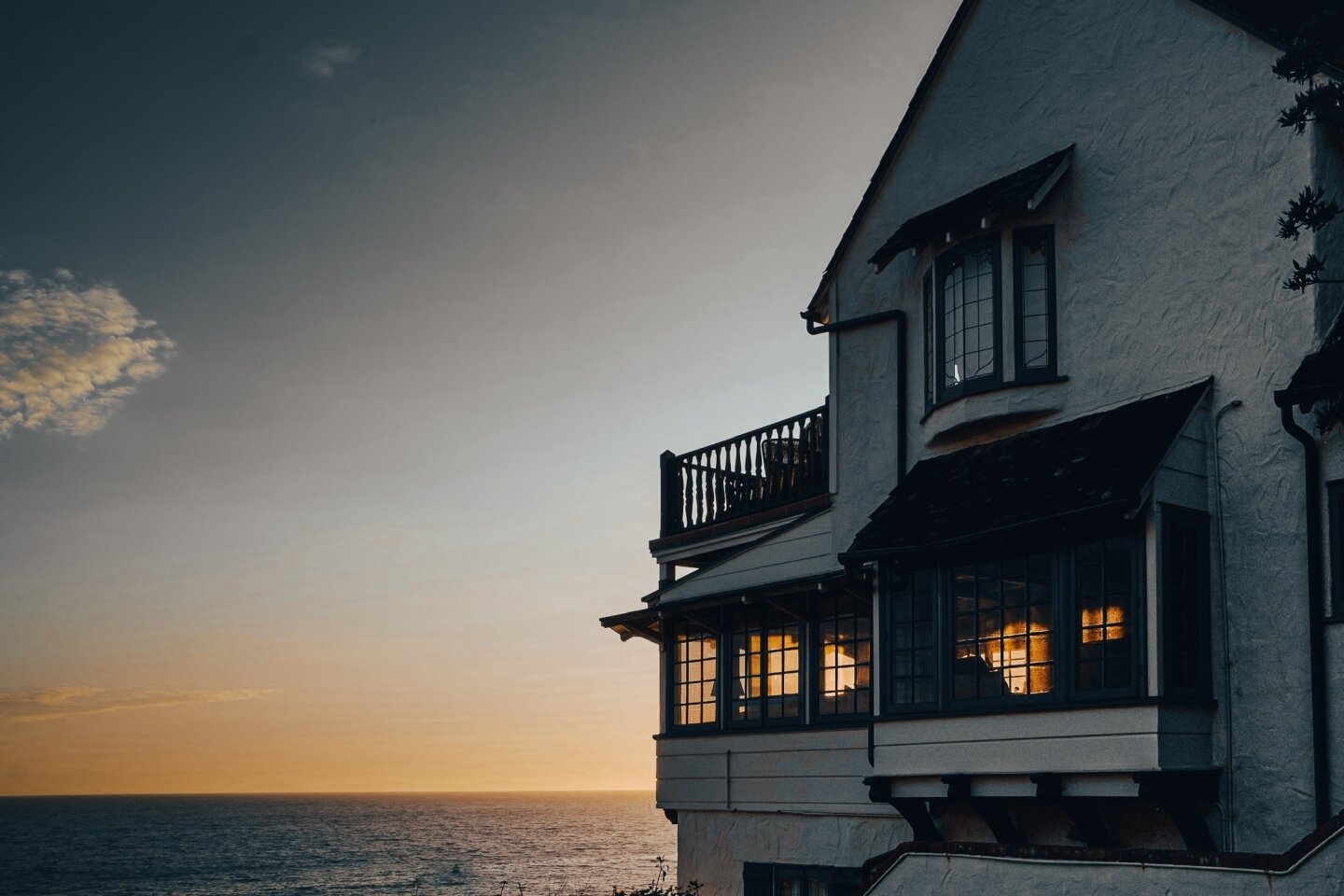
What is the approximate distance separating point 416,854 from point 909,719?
11166 centimetres

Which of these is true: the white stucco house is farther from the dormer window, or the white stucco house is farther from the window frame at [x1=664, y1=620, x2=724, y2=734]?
the window frame at [x1=664, y1=620, x2=724, y2=734]

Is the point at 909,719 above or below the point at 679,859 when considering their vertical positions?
above

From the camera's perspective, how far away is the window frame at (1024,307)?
53.0 feet

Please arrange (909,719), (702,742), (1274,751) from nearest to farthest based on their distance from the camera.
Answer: (1274,751)
(909,719)
(702,742)

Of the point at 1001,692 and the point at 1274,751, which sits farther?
the point at 1001,692

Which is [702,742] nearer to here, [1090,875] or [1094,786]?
[1094,786]

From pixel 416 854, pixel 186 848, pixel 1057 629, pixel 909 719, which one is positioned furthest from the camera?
pixel 186 848

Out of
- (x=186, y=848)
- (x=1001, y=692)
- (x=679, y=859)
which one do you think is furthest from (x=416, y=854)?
(x=1001, y=692)

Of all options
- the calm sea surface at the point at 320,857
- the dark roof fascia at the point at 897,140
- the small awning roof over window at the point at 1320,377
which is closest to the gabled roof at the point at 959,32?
the dark roof fascia at the point at 897,140

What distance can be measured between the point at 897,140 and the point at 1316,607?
8.82 metres

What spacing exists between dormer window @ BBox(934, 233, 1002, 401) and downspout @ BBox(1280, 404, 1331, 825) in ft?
12.6

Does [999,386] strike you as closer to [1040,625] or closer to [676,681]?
[1040,625]

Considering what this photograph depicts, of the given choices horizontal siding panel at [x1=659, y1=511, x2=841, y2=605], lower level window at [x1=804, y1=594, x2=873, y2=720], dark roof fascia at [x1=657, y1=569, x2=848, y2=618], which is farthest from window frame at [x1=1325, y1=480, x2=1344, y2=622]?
horizontal siding panel at [x1=659, y1=511, x2=841, y2=605]

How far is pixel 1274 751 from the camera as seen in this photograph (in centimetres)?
1334
